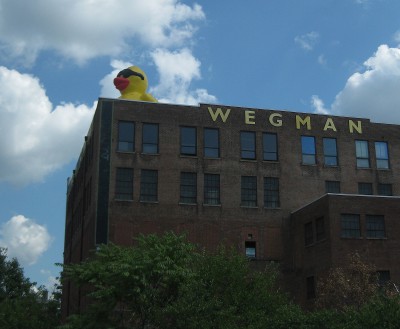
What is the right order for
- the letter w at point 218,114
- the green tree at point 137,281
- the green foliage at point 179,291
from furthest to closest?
the letter w at point 218,114, the green tree at point 137,281, the green foliage at point 179,291

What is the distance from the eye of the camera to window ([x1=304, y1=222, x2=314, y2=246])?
45.0 metres

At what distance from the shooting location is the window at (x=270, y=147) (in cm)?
5066

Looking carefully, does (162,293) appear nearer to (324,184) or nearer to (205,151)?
(205,151)

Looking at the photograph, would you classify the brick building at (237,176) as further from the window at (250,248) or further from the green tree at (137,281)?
the green tree at (137,281)

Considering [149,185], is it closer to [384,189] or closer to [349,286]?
[349,286]

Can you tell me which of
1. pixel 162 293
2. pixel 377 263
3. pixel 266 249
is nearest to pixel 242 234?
pixel 266 249

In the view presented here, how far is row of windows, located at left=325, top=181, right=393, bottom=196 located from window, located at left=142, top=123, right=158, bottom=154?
13932 mm

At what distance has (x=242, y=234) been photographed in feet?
158

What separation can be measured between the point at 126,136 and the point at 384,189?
21.1 meters

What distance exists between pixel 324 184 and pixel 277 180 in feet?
12.8

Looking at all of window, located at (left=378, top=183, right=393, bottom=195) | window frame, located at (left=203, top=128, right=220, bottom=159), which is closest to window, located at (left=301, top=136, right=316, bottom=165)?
window, located at (left=378, top=183, right=393, bottom=195)

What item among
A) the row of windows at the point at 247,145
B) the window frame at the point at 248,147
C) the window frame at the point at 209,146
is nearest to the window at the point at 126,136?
the row of windows at the point at 247,145

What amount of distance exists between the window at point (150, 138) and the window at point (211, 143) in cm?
387

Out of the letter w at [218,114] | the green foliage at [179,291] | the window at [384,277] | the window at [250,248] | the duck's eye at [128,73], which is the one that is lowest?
the green foliage at [179,291]
